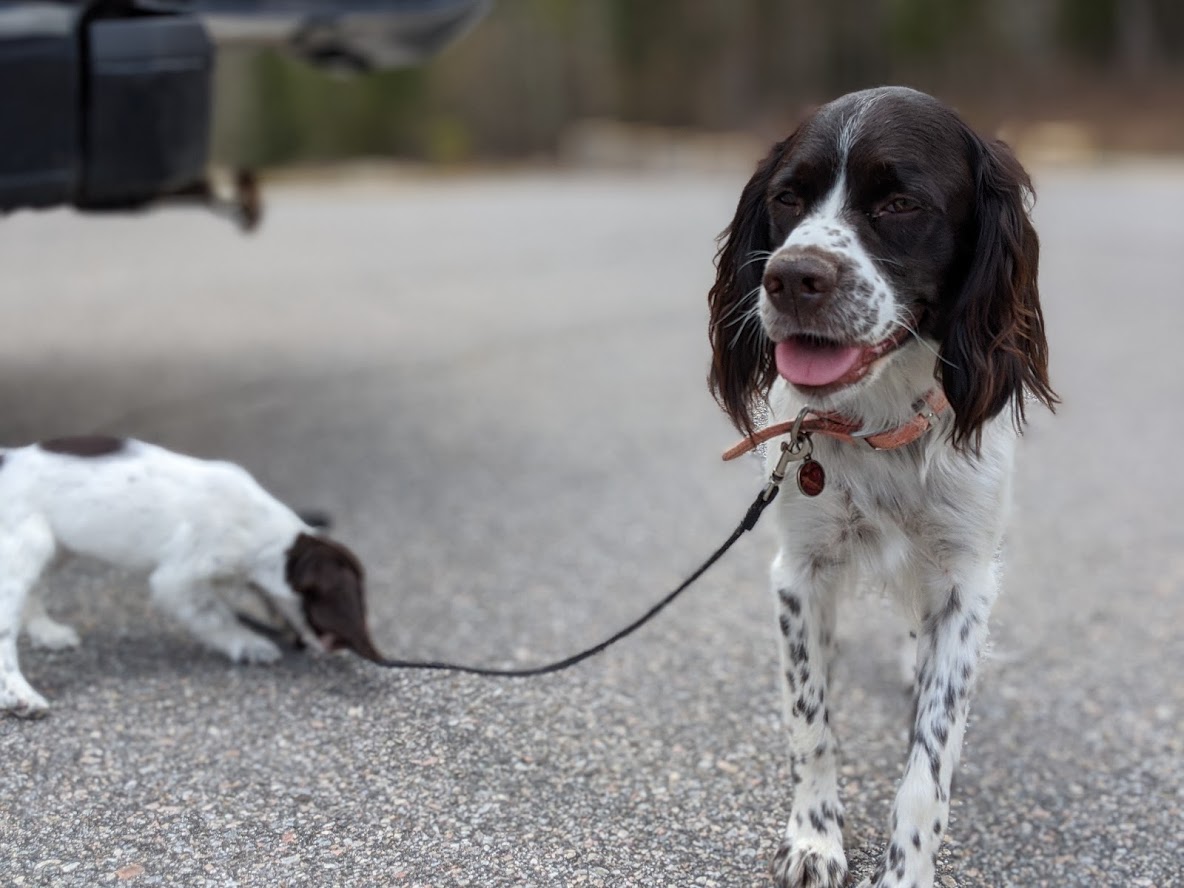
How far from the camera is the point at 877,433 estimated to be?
2.59 m

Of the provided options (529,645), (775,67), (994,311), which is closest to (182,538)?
(529,645)

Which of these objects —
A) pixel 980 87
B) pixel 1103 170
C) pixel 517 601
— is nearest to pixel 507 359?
pixel 517 601

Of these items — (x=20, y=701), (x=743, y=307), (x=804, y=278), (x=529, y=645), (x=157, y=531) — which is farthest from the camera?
(x=529, y=645)

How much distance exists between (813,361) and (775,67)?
2725 cm

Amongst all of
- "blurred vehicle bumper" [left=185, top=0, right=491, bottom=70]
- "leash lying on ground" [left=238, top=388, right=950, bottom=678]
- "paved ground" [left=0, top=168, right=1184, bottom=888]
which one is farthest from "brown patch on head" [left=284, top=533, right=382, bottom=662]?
"blurred vehicle bumper" [left=185, top=0, right=491, bottom=70]

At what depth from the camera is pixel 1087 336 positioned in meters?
7.78

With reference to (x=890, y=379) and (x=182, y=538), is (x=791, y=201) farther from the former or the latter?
(x=182, y=538)

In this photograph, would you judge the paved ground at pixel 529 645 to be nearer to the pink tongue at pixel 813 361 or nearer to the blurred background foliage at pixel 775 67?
the pink tongue at pixel 813 361

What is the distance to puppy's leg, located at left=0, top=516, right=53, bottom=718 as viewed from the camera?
2885 mm

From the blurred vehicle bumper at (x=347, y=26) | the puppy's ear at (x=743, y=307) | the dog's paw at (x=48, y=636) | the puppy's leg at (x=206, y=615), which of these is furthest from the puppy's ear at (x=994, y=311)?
the blurred vehicle bumper at (x=347, y=26)

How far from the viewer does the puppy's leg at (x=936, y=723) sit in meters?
2.45

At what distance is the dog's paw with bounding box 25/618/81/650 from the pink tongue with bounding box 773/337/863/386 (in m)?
1.81

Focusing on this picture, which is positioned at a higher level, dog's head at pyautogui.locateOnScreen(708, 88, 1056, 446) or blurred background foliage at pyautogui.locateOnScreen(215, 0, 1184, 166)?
dog's head at pyautogui.locateOnScreen(708, 88, 1056, 446)

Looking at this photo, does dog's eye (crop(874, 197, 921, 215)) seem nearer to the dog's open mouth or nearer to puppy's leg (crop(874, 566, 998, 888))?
the dog's open mouth
